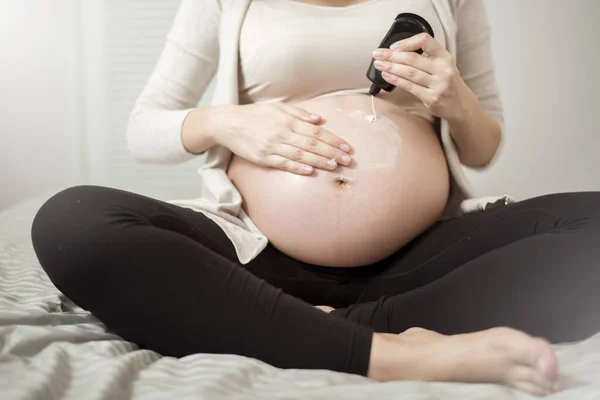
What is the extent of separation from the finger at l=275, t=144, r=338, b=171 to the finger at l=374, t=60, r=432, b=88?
14 cm

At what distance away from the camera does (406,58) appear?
0.76 meters

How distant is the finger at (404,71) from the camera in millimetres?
765

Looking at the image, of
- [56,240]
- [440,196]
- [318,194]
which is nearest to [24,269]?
[56,240]

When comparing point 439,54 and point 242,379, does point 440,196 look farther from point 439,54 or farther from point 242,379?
point 242,379

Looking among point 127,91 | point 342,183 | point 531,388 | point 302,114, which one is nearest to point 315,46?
point 302,114

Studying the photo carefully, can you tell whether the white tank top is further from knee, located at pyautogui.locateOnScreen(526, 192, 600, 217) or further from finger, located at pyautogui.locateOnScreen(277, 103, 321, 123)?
knee, located at pyautogui.locateOnScreen(526, 192, 600, 217)

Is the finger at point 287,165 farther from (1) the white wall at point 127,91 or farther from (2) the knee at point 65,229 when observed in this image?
(1) the white wall at point 127,91

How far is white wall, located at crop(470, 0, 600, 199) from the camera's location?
148 cm

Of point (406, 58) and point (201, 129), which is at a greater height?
point (406, 58)

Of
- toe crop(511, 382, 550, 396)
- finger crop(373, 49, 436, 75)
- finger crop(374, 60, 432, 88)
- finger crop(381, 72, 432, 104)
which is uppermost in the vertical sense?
finger crop(373, 49, 436, 75)

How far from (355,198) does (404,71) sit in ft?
0.60

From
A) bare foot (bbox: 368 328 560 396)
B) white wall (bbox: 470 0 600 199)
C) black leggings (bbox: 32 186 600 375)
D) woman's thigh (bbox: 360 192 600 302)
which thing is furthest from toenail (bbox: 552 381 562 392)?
white wall (bbox: 470 0 600 199)

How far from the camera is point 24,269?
0.95m

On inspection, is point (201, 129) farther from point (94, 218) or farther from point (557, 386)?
point (557, 386)
